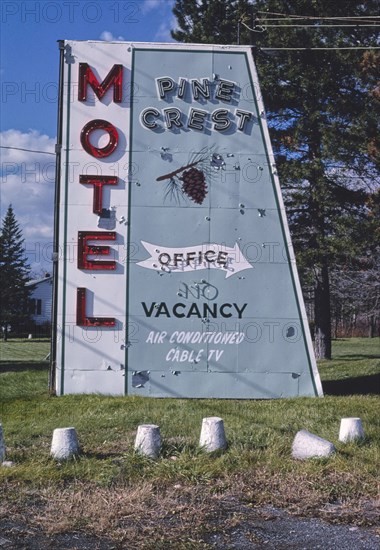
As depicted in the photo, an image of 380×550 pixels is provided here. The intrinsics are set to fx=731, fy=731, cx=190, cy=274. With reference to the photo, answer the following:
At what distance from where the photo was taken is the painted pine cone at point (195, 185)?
1186 centimetres

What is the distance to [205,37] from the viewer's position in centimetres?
2394

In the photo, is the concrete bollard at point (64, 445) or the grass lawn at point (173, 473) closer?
the grass lawn at point (173, 473)

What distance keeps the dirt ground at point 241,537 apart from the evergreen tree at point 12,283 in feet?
147

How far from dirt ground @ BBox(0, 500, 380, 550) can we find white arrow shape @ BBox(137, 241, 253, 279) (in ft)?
20.5

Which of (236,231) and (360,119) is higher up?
(360,119)

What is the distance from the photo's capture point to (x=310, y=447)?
741 cm

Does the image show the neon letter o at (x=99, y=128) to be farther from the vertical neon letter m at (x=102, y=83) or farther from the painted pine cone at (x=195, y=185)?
the painted pine cone at (x=195, y=185)

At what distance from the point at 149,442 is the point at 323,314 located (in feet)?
57.9

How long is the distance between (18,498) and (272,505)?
2150mm

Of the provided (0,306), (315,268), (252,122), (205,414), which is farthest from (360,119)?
(0,306)

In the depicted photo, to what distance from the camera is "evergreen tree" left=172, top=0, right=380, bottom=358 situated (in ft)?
72.0

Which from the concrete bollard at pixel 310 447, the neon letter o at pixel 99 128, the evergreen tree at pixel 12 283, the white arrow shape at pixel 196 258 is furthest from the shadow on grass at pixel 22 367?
the evergreen tree at pixel 12 283

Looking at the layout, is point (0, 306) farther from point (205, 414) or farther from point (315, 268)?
point (205, 414)

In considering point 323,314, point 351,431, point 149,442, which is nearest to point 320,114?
point 323,314
